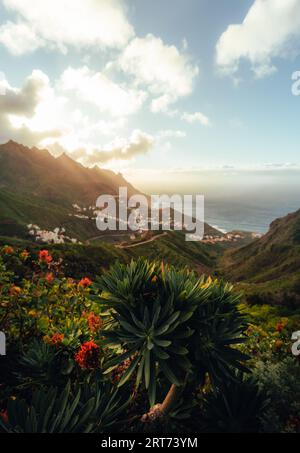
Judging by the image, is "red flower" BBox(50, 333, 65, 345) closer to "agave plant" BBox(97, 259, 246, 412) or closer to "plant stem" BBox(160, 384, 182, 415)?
"agave plant" BBox(97, 259, 246, 412)

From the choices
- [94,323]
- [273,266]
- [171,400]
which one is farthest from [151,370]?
[273,266]

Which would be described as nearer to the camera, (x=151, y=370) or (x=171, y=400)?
(x=151, y=370)

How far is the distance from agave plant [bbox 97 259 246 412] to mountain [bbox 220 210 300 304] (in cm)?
4190

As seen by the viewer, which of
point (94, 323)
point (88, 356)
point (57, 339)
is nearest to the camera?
point (88, 356)

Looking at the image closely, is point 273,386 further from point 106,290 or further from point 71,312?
point 71,312

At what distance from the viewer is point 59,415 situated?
3107 mm

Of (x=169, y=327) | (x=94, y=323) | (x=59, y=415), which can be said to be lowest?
(x=59, y=415)

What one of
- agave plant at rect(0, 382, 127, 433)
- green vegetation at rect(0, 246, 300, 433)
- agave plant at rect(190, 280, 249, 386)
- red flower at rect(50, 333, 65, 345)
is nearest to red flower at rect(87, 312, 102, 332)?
green vegetation at rect(0, 246, 300, 433)

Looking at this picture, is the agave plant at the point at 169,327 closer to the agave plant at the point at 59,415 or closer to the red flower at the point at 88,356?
the red flower at the point at 88,356

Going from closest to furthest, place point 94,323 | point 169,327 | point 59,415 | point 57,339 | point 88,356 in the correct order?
point 59,415
point 169,327
point 88,356
point 57,339
point 94,323

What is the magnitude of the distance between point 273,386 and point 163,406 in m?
2.04

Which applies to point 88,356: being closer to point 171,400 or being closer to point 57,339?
point 57,339

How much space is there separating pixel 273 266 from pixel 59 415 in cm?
9288
